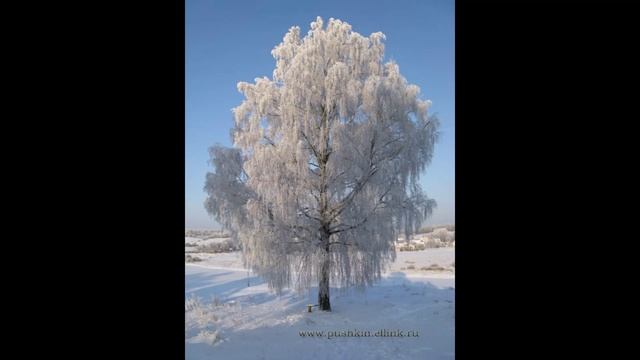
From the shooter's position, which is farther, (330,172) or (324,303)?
(324,303)

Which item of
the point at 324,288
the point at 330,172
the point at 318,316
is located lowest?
the point at 318,316

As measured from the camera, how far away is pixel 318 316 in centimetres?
453

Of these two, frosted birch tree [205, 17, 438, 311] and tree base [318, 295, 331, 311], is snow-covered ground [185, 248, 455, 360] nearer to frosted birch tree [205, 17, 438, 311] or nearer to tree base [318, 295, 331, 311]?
tree base [318, 295, 331, 311]

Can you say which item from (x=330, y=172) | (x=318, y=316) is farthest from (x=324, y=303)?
(x=330, y=172)

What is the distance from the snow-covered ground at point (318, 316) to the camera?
3.41 m

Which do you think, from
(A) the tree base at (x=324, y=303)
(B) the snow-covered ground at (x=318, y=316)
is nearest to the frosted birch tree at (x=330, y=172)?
(A) the tree base at (x=324, y=303)

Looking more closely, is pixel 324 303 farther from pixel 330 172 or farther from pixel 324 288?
pixel 330 172

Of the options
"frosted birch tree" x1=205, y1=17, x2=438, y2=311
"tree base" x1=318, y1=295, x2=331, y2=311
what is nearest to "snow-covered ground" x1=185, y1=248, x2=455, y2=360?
"tree base" x1=318, y1=295, x2=331, y2=311

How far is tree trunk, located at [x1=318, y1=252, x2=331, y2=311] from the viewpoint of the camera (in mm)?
4555

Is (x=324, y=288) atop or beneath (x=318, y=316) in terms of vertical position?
atop

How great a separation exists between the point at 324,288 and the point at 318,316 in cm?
44
